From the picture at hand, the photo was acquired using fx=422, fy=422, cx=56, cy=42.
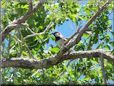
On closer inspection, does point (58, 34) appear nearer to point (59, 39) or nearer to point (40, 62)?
point (59, 39)

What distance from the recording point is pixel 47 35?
477 centimetres

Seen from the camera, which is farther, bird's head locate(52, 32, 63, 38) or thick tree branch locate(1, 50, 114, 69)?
bird's head locate(52, 32, 63, 38)

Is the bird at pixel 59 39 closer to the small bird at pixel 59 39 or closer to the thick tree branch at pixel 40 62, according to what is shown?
the small bird at pixel 59 39

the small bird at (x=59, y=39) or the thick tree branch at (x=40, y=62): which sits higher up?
the small bird at (x=59, y=39)

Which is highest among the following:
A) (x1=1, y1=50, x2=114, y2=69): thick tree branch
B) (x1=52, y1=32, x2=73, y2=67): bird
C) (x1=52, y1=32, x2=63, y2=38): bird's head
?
(x1=52, y1=32, x2=63, y2=38): bird's head

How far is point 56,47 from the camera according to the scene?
186 inches

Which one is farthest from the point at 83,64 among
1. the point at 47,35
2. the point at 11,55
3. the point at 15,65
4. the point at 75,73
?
the point at 15,65

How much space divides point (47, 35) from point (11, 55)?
Answer: 0.52m

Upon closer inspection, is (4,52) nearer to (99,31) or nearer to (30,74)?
(30,74)

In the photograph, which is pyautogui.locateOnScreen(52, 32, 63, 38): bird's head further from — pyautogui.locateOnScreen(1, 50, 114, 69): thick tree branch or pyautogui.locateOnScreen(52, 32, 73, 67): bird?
pyautogui.locateOnScreen(1, 50, 114, 69): thick tree branch

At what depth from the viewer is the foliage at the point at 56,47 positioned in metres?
4.32

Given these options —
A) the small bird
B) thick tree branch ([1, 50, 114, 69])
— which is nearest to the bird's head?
the small bird

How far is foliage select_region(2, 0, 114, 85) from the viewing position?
432 cm

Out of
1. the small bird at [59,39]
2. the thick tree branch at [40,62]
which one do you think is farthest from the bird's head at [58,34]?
the thick tree branch at [40,62]
